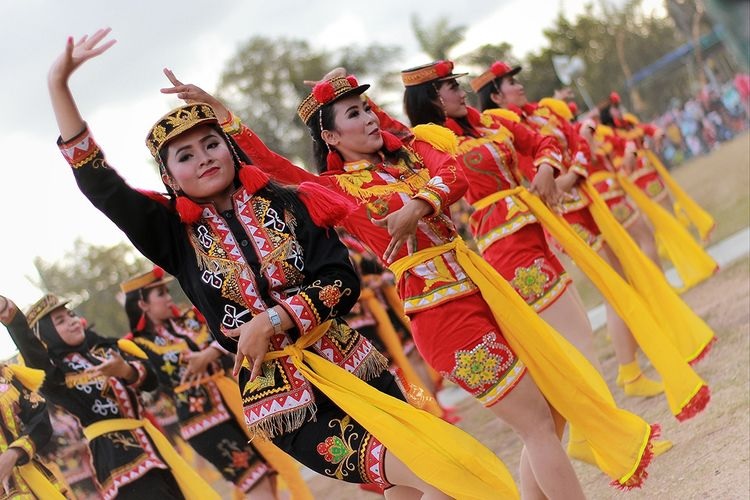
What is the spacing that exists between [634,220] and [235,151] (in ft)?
19.2

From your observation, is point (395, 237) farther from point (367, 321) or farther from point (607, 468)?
point (367, 321)

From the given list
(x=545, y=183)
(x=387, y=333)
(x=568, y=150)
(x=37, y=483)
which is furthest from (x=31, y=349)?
(x=387, y=333)

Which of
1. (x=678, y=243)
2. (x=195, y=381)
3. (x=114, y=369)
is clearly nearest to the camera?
(x=114, y=369)

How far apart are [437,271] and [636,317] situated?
6.00ft

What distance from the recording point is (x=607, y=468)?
4.23 m

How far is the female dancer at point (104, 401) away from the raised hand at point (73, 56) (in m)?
3.02

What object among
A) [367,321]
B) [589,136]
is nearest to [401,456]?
[589,136]

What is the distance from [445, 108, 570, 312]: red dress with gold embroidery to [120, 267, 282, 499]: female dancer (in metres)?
2.49

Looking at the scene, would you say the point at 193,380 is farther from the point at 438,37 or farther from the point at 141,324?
the point at 438,37

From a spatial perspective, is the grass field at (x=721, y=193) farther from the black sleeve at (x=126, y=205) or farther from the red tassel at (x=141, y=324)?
the black sleeve at (x=126, y=205)

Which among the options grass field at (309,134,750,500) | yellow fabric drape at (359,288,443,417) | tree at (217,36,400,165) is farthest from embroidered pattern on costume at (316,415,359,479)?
tree at (217,36,400,165)

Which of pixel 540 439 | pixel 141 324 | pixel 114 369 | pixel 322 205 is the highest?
pixel 322 205

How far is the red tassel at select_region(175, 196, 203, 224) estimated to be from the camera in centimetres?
330

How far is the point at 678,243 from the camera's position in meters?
9.84
